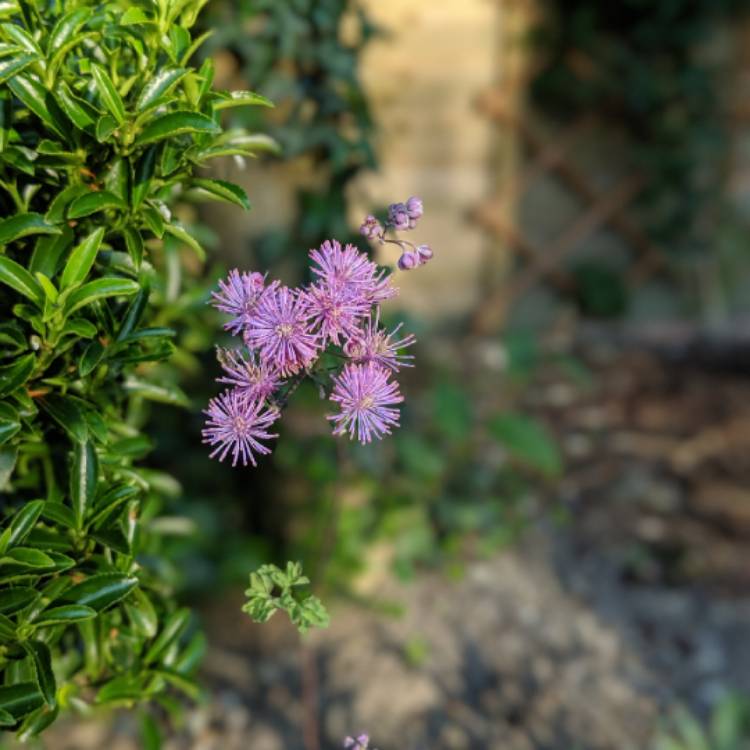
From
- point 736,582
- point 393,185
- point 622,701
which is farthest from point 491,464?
point 393,185

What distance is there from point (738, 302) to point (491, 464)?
268 cm

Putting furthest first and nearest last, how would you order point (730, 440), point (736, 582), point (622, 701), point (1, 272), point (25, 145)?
point (730, 440)
point (736, 582)
point (622, 701)
point (25, 145)
point (1, 272)

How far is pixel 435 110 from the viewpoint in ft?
14.6

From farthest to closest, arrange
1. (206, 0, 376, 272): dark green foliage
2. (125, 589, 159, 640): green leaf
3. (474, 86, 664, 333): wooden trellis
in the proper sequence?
(474, 86, 664, 333): wooden trellis
(206, 0, 376, 272): dark green foliage
(125, 589, 159, 640): green leaf

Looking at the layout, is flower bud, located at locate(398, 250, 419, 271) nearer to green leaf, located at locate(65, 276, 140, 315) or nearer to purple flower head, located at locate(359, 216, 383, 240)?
purple flower head, located at locate(359, 216, 383, 240)

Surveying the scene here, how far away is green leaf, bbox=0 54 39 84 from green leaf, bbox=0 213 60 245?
0.14 meters

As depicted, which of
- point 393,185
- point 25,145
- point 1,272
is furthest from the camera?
point 393,185

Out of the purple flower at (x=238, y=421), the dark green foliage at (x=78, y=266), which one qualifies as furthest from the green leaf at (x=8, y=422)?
the purple flower at (x=238, y=421)

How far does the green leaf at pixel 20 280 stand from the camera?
0.92 m

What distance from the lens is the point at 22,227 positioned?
95 centimetres

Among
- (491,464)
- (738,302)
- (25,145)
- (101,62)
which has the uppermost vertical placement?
(738,302)

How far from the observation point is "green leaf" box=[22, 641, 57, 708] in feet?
3.04

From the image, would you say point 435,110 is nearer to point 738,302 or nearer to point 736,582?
point 738,302

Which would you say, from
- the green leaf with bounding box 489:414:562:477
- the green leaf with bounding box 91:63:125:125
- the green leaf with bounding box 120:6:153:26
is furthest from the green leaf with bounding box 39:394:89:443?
the green leaf with bounding box 489:414:562:477
